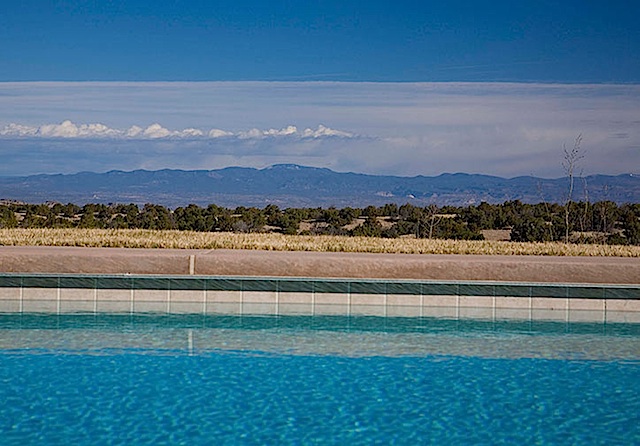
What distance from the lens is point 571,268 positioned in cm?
934

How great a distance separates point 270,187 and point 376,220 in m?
73.5

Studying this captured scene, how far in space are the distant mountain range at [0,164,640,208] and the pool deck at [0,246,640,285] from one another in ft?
171

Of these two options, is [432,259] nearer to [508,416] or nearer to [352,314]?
[352,314]

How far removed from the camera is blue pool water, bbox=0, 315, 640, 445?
214 inches

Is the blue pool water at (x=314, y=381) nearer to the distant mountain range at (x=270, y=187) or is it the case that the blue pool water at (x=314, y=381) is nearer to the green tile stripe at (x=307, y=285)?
the green tile stripe at (x=307, y=285)

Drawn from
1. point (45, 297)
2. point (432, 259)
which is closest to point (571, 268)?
point (432, 259)

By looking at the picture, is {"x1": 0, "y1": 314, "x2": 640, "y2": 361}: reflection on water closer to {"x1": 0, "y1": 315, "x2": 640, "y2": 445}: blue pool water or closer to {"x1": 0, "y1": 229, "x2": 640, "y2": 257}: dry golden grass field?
{"x1": 0, "y1": 315, "x2": 640, "y2": 445}: blue pool water

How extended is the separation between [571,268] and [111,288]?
200 inches

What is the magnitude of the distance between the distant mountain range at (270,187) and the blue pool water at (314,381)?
53.5 metres

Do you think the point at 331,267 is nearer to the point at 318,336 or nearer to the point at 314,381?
the point at 318,336

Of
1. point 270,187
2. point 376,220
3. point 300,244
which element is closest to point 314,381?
point 300,244

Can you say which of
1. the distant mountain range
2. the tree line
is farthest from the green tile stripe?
the distant mountain range

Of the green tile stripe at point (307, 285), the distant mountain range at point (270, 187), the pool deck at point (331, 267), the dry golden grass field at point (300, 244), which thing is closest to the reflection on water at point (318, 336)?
the green tile stripe at point (307, 285)

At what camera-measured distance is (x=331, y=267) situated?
9.38 m
